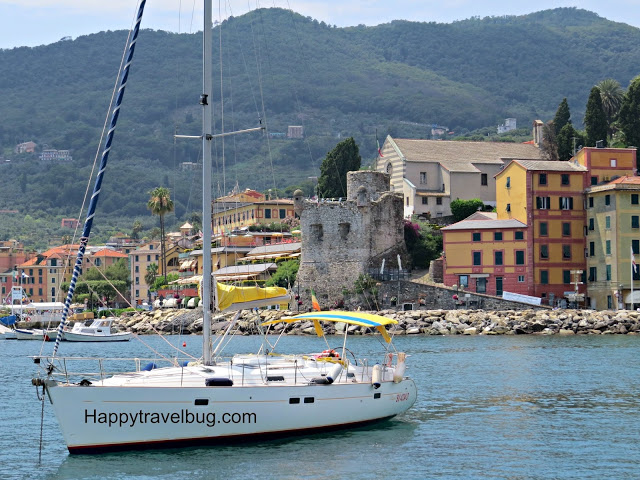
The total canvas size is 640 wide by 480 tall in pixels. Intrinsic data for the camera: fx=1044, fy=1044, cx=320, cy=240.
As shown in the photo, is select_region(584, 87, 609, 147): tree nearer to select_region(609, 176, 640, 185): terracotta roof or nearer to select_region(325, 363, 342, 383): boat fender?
select_region(609, 176, 640, 185): terracotta roof

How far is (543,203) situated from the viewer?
7662 centimetres

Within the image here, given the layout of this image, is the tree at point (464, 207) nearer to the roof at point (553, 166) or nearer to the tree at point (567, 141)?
the tree at point (567, 141)

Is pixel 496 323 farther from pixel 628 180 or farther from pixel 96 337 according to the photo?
pixel 96 337

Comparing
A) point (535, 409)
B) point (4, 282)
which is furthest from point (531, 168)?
point (4, 282)

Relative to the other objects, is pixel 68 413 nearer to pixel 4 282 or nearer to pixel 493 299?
pixel 493 299

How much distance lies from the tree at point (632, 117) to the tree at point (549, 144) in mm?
9899

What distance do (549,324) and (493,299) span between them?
22.3ft

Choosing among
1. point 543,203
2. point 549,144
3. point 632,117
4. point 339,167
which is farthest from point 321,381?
point 549,144

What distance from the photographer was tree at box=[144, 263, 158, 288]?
12721cm

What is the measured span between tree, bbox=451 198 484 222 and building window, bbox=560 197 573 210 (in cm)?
1255

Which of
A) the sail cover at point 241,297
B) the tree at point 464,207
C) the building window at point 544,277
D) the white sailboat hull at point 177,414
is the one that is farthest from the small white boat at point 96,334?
the white sailboat hull at point 177,414

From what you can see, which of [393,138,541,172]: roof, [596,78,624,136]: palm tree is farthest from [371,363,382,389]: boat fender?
[596,78,624,136]: palm tree

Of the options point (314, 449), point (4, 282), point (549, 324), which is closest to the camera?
point (314, 449)

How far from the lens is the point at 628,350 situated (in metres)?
54.2
